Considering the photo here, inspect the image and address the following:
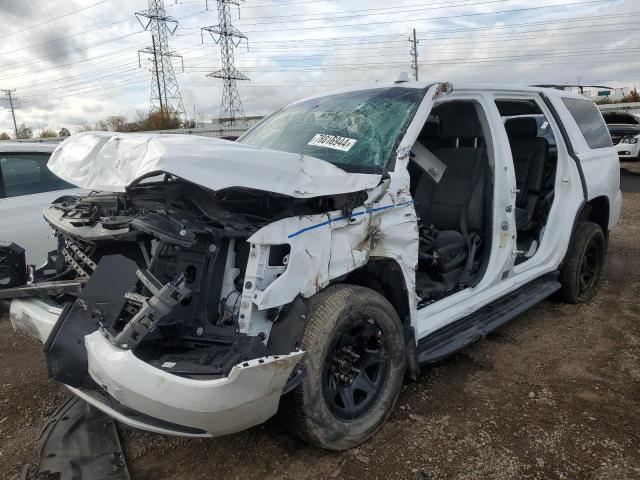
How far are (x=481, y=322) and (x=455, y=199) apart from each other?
1071 mm

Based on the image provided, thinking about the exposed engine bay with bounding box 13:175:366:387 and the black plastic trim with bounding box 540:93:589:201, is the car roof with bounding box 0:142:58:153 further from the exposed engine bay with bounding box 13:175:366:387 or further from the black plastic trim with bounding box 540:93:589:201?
the black plastic trim with bounding box 540:93:589:201

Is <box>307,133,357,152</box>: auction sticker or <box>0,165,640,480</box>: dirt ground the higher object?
<box>307,133,357,152</box>: auction sticker

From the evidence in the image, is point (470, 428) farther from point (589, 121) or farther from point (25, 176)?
point (25, 176)

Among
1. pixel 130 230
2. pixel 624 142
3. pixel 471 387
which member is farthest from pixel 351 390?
pixel 624 142

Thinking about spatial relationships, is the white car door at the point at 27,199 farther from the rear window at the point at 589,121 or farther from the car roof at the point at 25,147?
the rear window at the point at 589,121

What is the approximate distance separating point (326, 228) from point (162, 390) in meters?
1.03

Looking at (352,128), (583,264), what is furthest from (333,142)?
(583,264)

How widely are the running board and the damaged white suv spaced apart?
0.06ft

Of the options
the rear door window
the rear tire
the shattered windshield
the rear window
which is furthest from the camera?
the rear door window

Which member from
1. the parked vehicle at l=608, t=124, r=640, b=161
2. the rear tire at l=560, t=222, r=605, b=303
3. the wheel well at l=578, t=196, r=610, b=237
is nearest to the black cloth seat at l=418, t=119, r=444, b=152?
the rear tire at l=560, t=222, r=605, b=303

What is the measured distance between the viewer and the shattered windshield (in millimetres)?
2998

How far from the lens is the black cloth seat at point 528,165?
15.5 ft

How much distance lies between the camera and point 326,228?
2469mm

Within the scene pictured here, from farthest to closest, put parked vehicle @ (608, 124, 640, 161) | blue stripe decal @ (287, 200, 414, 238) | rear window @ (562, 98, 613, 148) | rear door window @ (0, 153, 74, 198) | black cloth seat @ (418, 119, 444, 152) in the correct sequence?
parked vehicle @ (608, 124, 640, 161)
rear door window @ (0, 153, 74, 198)
rear window @ (562, 98, 613, 148)
black cloth seat @ (418, 119, 444, 152)
blue stripe decal @ (287, 200, 414, 238)
